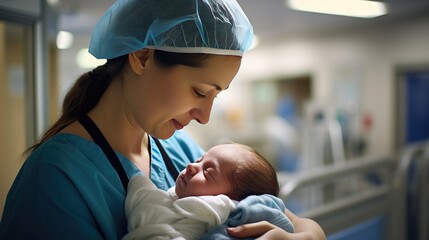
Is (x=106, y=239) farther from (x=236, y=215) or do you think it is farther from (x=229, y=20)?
(x=229, y=20)

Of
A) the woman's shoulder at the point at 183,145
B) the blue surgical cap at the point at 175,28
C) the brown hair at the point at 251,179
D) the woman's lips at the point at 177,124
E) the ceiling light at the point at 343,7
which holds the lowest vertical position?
the brown hair at the point at 251,179

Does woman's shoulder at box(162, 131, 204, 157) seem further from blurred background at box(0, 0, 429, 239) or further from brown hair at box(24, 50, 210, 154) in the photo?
blurred background at box(0, 0, 429, 239)

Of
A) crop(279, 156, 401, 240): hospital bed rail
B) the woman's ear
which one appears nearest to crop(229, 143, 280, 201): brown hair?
the woman's ear

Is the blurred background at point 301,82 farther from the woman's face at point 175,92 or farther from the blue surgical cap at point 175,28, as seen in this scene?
the woman's face at point 175,92

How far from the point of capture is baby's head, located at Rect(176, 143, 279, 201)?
3.14 feet

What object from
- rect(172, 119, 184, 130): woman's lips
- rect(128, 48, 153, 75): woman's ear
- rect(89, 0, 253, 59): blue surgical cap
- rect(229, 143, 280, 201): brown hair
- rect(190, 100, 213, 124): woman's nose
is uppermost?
rect(89, 0, 253, 59): blue surgical cap

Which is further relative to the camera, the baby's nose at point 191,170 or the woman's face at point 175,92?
the baby's nose at point 191,170

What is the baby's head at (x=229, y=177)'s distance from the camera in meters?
0.96

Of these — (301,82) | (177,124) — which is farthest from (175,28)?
(301,82)

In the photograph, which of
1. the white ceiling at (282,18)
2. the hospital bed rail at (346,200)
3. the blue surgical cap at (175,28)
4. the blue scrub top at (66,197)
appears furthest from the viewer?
the white ceiling at (282,18)

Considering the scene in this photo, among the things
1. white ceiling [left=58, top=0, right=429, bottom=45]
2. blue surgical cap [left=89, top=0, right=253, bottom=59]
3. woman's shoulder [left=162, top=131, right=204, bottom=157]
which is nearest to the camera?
blue surgical cap [left=89, top=0, right=253, bottom=59]

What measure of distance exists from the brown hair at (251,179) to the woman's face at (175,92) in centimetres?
18

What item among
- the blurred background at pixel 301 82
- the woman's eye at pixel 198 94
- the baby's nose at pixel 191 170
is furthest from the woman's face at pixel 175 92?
the blurred background at pixel 301 82

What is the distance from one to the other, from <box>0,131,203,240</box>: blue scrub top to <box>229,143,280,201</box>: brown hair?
0.29m
